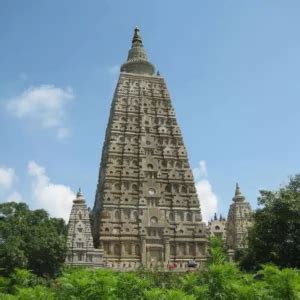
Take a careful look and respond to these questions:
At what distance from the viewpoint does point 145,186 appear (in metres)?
66.4

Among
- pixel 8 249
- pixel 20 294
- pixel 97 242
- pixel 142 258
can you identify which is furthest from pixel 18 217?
Answer: pixel 20 294

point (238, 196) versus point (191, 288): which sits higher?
point (238, 196)

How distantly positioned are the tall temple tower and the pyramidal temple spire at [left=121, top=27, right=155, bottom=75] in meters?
0.17

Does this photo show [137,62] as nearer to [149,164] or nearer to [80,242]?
[149,164]

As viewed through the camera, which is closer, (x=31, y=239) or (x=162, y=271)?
(x=162, y=271)

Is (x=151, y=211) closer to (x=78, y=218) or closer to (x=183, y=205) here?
(x=183, y=205)

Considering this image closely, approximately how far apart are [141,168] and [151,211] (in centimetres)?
666

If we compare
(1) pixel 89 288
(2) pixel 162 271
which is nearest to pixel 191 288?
(1) pixel 89 288

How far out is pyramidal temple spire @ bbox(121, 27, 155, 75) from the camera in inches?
3049

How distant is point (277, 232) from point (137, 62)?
45158mm

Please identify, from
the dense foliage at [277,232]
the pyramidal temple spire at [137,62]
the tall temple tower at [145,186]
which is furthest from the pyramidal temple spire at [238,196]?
the dense foliage at [277,232]

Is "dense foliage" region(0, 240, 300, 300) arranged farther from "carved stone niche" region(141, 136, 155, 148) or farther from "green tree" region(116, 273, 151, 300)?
"carved stone niche" region(141, 136, 155, 148)

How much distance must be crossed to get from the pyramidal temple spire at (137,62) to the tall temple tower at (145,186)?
165 millimetres

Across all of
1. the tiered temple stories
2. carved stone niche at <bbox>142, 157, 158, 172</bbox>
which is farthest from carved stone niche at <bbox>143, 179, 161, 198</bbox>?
carved stone niche at <bbox>142, 157, 158, 172</bbox>
